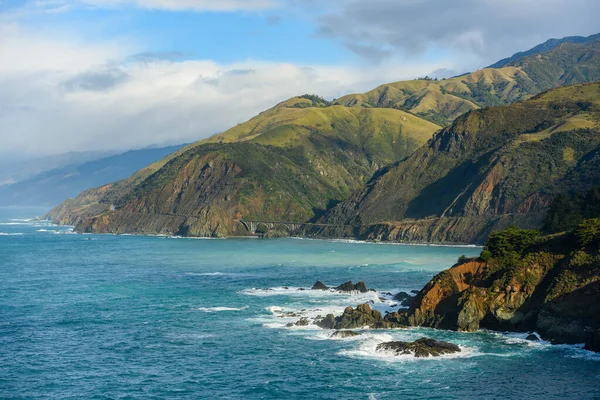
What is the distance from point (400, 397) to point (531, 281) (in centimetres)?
3230

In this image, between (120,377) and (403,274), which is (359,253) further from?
(120,377)

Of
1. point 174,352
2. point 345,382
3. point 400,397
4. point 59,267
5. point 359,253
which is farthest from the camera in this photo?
point 359,253

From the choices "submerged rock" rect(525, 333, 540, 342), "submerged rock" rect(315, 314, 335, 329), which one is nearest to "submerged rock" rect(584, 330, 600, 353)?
"submerged rock" rect(525, 333, 540, 342)

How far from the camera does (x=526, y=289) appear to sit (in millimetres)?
88188

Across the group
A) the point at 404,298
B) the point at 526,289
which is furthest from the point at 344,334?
the point at 404,298

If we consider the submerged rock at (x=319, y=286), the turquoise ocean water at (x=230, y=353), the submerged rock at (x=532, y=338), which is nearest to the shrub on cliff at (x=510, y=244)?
the turquoise ocean water at (x=230, y=353)

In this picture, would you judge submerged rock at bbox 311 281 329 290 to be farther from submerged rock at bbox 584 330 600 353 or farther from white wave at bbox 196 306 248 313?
submerged rock at bbox 584 330 600 353

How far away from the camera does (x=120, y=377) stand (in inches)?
2815

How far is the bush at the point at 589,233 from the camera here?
290 feet

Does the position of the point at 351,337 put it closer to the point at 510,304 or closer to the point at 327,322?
the point at 327,322

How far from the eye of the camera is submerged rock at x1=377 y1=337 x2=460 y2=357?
76.6m

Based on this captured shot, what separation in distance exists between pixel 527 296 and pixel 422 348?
18.5 m

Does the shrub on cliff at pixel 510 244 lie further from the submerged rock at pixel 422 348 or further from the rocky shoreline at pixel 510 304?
the submerged rock at pixel 422 348

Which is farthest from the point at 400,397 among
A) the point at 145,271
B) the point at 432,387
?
the point at 145,271
